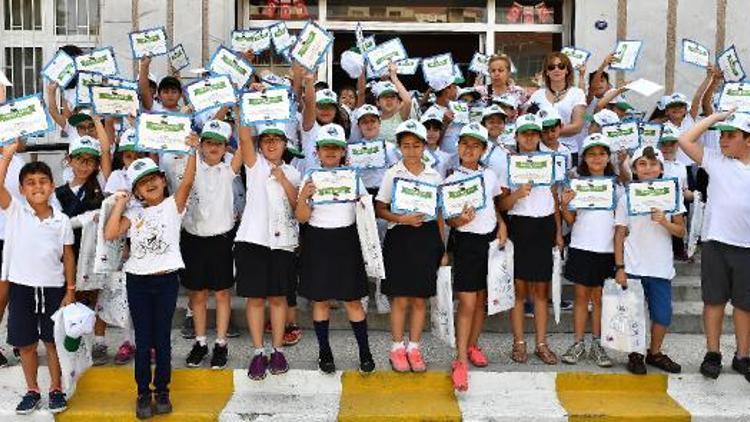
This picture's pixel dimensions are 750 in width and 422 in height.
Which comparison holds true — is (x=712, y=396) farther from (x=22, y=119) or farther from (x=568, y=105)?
(x=22, y=119)

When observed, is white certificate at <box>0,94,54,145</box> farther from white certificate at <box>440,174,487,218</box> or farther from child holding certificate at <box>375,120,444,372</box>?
white certificate at <box>440,174,487,218</box>

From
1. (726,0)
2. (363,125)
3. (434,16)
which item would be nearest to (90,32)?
(434,16)

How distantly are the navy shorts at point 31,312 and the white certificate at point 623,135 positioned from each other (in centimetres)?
437

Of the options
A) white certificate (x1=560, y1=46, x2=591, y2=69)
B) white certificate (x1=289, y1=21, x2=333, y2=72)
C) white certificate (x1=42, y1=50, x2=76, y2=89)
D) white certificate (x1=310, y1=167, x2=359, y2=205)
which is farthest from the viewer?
white certificate (x1=560, y1=46, x2=591, y2=69)

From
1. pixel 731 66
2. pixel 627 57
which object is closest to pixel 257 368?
pixel 627 57

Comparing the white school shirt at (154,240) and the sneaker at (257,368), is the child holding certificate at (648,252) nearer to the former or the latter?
the sneaker at (257,368)

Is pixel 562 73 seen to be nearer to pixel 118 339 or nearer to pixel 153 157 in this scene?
pixel 153 157

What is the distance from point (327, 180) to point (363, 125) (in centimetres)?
121

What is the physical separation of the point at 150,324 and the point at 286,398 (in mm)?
1072

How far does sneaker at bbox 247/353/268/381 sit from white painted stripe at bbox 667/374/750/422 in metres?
2.90

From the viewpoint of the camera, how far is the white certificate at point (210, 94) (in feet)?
18.6

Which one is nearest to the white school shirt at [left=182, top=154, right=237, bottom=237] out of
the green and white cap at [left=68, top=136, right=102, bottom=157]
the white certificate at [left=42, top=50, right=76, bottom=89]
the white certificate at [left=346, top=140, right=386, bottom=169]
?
the green and white cap at [left=68, top=136, right=102, bottom=157]

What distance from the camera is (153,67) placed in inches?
381

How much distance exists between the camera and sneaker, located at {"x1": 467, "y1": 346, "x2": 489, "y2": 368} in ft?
19.5
